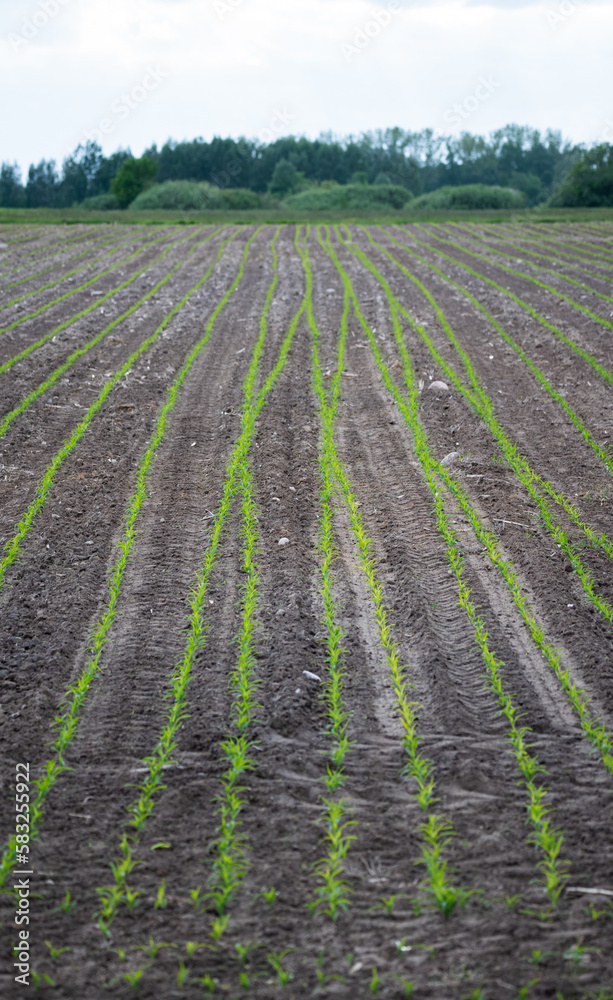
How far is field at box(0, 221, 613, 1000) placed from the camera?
3.90 m

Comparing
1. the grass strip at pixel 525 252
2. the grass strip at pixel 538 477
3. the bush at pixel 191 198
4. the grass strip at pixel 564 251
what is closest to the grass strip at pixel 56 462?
the grass strip at pixel 538 477

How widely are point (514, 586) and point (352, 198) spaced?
68.7 meters

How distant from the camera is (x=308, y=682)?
5887 mm

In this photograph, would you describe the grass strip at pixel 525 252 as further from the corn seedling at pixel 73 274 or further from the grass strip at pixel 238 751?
the grass strip at pixel 238 751

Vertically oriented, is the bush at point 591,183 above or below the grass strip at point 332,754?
above

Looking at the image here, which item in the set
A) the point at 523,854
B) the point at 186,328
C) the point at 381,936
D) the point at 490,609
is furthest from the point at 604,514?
the point at 186,328

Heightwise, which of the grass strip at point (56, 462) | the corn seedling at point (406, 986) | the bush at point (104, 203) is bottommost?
the corn seedling at point (406, 986)

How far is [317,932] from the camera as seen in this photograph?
3928mm

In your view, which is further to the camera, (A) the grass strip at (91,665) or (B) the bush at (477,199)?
(B) the bush at (477,199)

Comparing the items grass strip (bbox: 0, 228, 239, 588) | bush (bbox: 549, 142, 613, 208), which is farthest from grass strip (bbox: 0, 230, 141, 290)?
bush (bbox: 549, 142, 613, 208)

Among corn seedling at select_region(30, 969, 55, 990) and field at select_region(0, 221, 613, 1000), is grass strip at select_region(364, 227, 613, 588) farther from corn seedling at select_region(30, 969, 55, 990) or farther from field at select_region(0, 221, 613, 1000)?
corn seedling at select_region(30, 969, 55, 990)

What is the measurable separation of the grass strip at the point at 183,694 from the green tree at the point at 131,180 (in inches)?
2940

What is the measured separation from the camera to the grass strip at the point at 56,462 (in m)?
7.83

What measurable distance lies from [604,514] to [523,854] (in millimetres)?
5175
